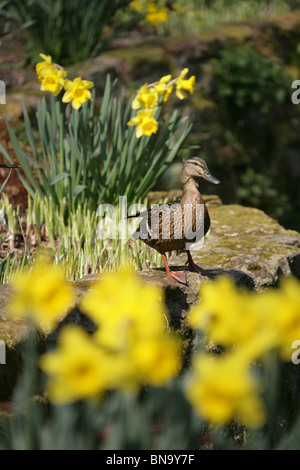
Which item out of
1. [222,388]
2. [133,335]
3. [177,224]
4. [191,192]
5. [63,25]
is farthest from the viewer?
[63,25]

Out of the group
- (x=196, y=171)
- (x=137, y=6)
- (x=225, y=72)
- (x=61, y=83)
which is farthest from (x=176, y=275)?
(x=137, y=6)

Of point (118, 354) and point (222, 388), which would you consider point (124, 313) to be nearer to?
point (118, 354)

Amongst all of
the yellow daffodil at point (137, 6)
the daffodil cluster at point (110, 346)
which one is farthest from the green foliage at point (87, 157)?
the yellow daffodil at point (137, 6)

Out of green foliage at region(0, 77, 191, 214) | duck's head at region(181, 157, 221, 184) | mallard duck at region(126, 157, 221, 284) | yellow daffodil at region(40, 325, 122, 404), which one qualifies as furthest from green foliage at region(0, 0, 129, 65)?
yellow daffodil at region(40, 325, 122, 404)

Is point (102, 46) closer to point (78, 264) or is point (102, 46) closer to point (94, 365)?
point (78, 264)

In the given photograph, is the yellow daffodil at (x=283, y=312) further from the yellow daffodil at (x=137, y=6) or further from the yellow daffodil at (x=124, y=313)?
the yellow daffodil at (x=137, y=6)

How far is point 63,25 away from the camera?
5781 mm

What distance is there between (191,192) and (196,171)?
10cm

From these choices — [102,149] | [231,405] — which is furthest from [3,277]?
[231,405]

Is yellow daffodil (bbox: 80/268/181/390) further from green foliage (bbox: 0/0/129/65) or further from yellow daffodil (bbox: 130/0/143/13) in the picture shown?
yellow daffodil (bbox: 130/0/143/13)

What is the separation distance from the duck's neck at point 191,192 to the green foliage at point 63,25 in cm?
311

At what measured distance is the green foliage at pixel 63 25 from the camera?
18.0ft

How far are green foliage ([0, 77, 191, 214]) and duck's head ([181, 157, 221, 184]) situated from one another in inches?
34.7
